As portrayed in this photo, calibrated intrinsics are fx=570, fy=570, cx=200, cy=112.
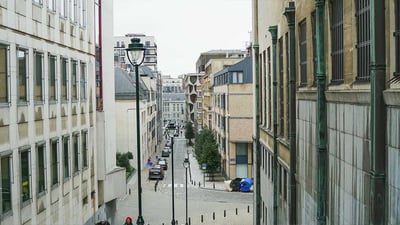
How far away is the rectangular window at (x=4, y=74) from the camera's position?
16.8 meters

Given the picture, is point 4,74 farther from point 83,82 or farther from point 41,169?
point 83,82

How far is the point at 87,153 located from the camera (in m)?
28.0

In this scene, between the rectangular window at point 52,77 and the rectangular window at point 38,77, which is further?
the rectangular window at point 52,77

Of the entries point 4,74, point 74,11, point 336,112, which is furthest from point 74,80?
point 336,112

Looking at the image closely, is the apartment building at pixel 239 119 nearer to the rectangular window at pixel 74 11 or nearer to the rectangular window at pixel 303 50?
the rectangular window at pixel 74 11

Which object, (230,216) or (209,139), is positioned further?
(209,139)

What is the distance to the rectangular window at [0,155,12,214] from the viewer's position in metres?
16.6

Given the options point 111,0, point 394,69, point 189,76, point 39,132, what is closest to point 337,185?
point 394,69

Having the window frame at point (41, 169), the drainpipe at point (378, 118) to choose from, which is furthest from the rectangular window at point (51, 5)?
the drainpipe at point (378, 118)

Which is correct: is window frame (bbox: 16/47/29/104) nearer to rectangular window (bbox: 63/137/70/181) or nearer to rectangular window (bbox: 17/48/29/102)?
rectangular window (bbox: 17/48/29/102)

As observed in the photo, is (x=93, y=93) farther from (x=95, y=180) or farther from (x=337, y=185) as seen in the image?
(x=337, y=185)

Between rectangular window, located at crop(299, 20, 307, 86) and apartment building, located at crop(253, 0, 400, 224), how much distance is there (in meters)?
0.03

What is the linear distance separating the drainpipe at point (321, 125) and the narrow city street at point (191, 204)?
84.7ft

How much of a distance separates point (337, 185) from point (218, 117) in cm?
5974
